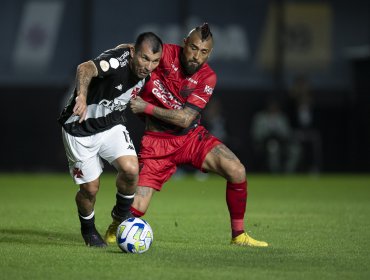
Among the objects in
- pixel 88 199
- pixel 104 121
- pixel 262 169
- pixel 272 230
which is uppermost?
pixel 104 121

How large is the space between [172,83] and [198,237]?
1504 mm

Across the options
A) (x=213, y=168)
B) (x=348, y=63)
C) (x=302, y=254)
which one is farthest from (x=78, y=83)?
(x=348, y=63)

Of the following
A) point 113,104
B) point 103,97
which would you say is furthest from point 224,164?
point 103,97

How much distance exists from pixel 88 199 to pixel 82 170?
0.90ft

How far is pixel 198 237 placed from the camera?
8.47 m

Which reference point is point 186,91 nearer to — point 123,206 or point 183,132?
point 183,132

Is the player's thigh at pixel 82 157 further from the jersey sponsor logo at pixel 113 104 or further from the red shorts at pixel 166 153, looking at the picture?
the red shorts at pixel 166 153

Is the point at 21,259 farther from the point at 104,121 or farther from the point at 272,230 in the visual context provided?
the point at 272,230

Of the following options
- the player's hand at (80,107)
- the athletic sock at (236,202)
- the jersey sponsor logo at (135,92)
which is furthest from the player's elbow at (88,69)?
the athletic sock at (236,202)

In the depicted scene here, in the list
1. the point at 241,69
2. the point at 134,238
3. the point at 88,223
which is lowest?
the point at 241,69

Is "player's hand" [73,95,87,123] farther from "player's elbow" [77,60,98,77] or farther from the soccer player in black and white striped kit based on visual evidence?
the soccer player in black and white striped kit

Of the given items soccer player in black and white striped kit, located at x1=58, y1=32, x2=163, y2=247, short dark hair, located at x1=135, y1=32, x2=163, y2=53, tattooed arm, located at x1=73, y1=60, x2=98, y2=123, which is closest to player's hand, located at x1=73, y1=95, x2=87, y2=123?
tattooed arm, located at x1=73, y1=60, x2=98, y2=123

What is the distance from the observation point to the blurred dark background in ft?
64.7

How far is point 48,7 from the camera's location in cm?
2045
